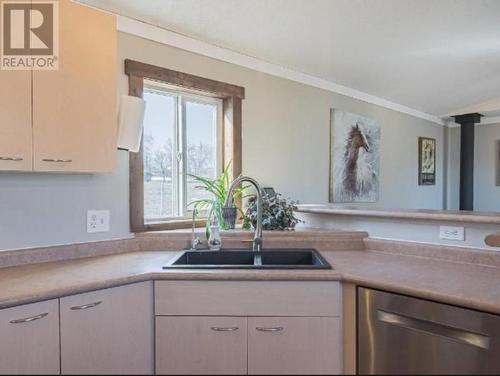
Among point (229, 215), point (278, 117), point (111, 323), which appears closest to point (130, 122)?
point (229, 215)

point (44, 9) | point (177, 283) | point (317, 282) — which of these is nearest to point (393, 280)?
point (317, 282)

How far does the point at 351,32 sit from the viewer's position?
2.56 metres

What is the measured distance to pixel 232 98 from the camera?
9.07 ft

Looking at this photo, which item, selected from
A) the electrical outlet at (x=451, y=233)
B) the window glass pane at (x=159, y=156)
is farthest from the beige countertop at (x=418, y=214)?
the window glass pane at (x=159, y=156)

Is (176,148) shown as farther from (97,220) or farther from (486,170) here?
(486,170)

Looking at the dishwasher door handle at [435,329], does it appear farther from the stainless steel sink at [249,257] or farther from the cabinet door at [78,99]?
the cabinet door at [78,99]

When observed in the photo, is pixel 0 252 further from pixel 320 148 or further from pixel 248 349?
pixel 320 148

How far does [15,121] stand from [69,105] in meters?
0.24

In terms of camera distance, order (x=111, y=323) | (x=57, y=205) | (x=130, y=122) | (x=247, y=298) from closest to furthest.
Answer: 1. (x=111, y=323)
2. (x=247, y=298)
3. (x=57, y=205)
4. (x=130, y=122)

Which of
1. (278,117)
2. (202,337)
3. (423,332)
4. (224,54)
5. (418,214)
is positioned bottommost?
(202,337)

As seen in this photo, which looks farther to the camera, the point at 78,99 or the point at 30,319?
the point at 78,99

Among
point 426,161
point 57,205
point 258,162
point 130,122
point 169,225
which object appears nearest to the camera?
point 57,205

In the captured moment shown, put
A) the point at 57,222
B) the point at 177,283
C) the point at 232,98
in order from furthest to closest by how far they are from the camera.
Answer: the point at 232,98 → the point at 57,222 → the point at 177,283

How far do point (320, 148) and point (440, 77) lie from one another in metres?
1.45
